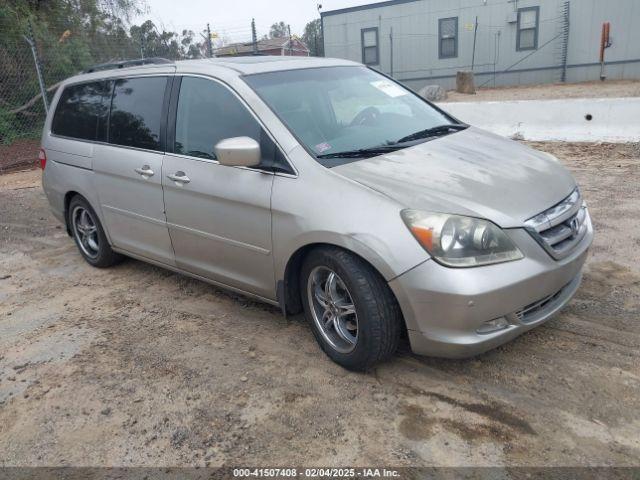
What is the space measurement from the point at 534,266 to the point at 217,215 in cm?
201

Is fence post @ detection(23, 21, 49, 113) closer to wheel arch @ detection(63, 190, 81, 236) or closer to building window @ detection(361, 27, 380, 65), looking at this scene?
wheel arch @ detection(63, 190, 81, 236)

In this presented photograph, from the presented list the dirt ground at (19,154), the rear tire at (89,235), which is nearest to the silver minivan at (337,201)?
the rear tire at (89,235)

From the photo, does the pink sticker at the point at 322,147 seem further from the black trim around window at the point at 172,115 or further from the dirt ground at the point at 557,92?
the dirt ground at the point at 557,92

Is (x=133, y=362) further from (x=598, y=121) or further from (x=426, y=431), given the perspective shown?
(x=598, y=121)

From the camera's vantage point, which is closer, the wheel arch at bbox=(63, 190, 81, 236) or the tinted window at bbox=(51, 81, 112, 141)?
the tinted window at bbox=(51, 81, 112, 141)

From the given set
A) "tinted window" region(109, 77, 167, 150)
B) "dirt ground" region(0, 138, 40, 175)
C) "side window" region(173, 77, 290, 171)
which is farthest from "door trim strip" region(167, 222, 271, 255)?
"dirt ground" region(0, 138, 40, 175)

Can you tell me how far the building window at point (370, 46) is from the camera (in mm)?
24484

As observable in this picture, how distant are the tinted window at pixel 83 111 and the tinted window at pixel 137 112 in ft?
0.57

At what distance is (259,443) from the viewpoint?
106 inches

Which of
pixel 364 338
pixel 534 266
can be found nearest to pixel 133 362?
pixel 364 338

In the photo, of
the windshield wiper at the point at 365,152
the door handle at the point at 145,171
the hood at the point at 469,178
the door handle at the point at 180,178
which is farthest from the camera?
the door handle at the point at 145,171

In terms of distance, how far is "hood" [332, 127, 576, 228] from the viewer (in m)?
2.85

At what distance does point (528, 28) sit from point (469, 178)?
2137 centimetres

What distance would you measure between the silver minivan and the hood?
0.04 ft
